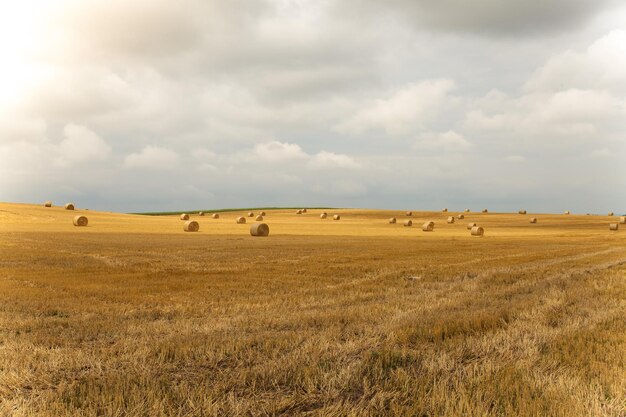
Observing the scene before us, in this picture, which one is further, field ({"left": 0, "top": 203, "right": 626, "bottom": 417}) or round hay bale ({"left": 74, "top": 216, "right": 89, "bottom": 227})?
round hay bale ({"left": 74, "top": 216, "right": 89, "bottom": 227})

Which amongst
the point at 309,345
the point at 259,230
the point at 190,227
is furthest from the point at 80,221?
the point at 309,345

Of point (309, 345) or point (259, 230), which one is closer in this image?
point (309, 345)

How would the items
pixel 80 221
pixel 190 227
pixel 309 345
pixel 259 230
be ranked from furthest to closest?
pixel 80 221
pixel 190 227
pixel 259 230
pixel 309 345

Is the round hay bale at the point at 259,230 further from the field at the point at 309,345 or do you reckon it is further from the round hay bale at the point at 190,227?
the field at the point at 309,345

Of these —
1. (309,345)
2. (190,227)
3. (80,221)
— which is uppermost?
(80,221)

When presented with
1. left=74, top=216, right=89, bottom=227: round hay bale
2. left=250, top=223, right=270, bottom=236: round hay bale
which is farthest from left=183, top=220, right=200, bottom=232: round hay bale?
left=74, top=216, right=89, bottom=227: round hay bale

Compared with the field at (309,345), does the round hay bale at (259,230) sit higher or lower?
higher

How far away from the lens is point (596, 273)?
54.7 ft

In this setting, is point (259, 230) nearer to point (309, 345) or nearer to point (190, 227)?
point (190, 227)

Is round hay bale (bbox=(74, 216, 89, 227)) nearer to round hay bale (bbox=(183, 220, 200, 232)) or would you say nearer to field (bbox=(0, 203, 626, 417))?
round hay bale (bbox=(183, 220, 200, 232))

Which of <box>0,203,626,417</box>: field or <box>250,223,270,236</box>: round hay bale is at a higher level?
<box>250,223,270,236</box>: round hay bale

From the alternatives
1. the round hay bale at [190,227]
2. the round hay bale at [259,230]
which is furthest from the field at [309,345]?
the round hay bale at [190,227]

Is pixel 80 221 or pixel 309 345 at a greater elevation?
pixel 80 221

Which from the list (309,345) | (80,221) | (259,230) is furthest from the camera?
(80,221)
